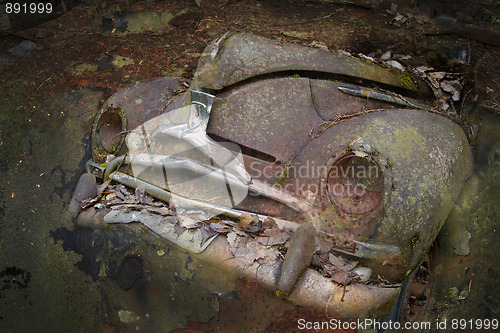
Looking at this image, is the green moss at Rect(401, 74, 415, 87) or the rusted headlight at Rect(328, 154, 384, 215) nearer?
the rusted headlight at Rect(328, 154, 384, 215)

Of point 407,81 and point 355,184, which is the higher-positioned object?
point 407,81

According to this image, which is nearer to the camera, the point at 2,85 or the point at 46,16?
the point at 2,85

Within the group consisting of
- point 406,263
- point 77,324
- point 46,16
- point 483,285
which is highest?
point 46,16

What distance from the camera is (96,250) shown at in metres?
3.12

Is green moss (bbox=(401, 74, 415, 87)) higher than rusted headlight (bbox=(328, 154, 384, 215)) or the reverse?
higher

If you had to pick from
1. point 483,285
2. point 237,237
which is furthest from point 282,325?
point 483,285

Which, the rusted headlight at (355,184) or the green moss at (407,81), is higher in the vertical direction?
the green moss at (407,81)

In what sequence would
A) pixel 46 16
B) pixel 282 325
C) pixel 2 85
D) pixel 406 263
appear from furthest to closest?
pixel 46 16 < pixel 2 85 < pixel 406 263 < pixel 282 325

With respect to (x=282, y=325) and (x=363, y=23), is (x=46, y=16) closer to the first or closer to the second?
(x=363, y=23)

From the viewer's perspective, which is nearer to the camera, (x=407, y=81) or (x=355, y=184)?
(x=355, y=184)

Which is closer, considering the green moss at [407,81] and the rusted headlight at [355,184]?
the rusted headlight at [355,184]

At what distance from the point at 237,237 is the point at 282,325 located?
0.63m

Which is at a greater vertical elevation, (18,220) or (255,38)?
(255,38)

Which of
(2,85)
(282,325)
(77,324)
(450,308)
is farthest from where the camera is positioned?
(2,85)
